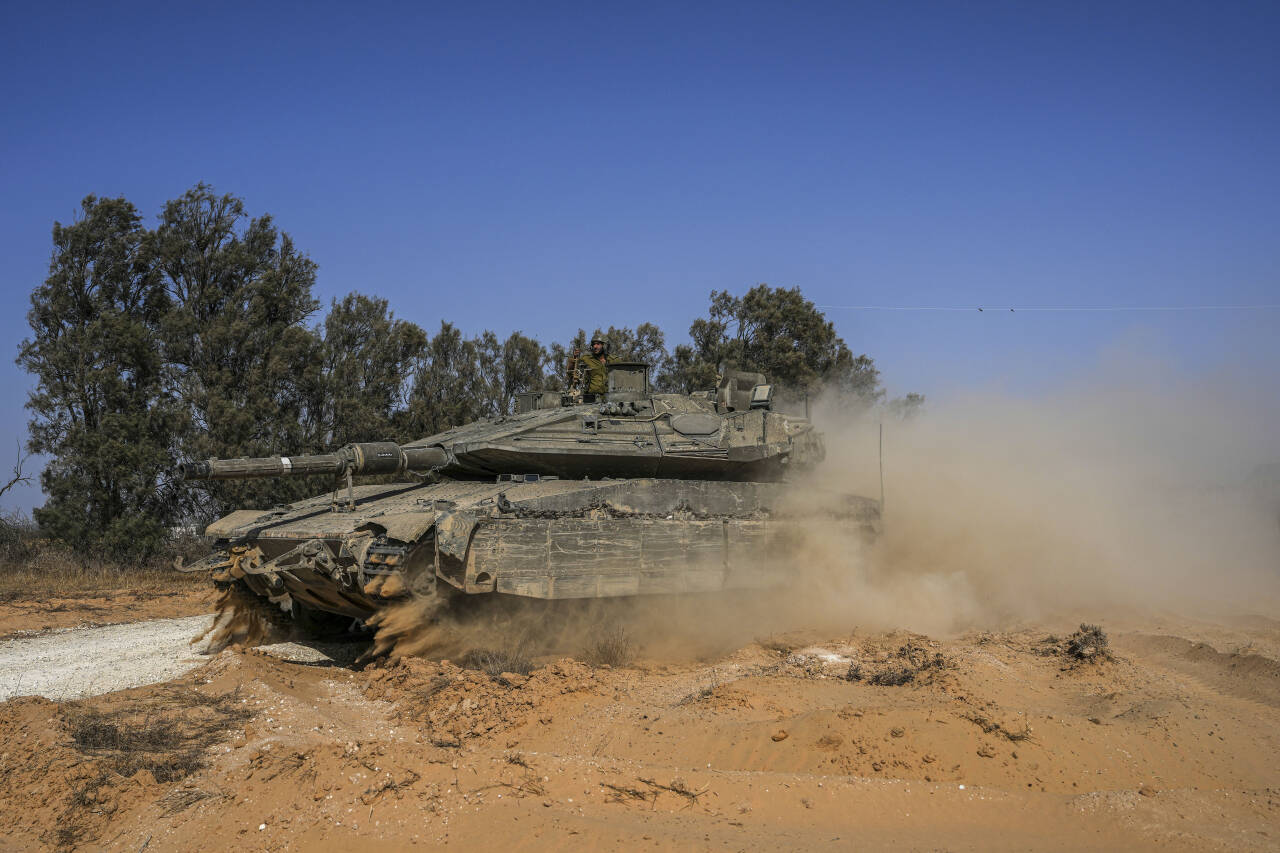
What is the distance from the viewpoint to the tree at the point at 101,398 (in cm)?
1694

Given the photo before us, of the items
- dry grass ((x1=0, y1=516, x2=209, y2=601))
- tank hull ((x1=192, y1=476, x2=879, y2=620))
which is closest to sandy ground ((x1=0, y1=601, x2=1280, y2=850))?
tank hull ((x1=192, y1=476, x2=879, y2=620))

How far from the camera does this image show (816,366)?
83.8 feet

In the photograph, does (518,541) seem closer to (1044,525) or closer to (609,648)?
(609,648)

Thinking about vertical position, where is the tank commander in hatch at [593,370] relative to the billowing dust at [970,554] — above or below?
above

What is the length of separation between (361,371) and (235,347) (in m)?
2.70

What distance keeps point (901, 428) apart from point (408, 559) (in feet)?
44.6

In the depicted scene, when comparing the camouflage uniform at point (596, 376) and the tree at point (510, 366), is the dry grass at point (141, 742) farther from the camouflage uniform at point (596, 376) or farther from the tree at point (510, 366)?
the tree at point (510, 366)

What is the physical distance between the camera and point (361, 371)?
2019cm

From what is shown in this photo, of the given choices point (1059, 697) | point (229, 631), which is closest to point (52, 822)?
point (229, 631)

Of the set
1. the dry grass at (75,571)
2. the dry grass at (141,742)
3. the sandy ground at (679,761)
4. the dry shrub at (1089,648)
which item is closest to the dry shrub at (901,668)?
the sandy ground at (679,761)

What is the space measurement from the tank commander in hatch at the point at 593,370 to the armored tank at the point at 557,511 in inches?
10.3

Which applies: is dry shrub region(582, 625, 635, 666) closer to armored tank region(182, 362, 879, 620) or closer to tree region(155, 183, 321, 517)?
armored tank region(182, 362, 879, 620)

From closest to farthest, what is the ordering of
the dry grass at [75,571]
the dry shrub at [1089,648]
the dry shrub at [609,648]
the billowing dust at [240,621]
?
the dry shrub at [1089,648]
the dry shrub at [609,648]
the billowing dust at [240,621]
the dry grass at [75,571]

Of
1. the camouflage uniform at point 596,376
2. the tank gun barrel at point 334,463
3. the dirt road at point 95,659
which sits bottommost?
the dirt road at point 95,659
